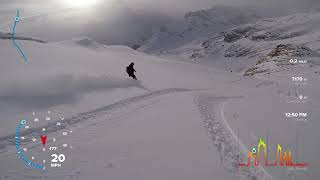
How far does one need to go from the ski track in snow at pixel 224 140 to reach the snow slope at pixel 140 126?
26 mm

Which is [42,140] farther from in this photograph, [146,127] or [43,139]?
[146,127]

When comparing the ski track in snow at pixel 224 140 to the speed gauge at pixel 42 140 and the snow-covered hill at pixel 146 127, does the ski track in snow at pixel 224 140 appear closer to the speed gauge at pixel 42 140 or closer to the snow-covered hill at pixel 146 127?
the snow-covered hill at pixel 146 127

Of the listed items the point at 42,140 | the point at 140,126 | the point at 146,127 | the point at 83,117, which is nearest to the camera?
the point at 42,140

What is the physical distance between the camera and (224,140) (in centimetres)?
1006

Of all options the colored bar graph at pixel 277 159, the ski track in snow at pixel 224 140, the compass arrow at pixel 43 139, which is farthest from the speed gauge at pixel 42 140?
the colored bar graph at pixel 277 159

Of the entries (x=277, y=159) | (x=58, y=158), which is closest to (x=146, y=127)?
(x=58, y=158)

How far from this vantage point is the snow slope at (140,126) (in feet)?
25.1

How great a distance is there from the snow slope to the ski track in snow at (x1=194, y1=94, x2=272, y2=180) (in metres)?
0.03

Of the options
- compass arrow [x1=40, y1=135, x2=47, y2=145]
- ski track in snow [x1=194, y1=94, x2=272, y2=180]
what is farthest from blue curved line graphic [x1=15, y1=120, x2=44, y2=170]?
ski track in snow [x1=194, y1=94, x2=272, y2=180]

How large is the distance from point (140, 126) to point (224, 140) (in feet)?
10.5

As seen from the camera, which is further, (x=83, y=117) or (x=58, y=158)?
(x=83, y=117)

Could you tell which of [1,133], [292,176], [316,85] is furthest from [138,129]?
Answer: [316,85]

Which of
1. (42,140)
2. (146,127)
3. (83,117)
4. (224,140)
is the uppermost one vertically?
(83,117)

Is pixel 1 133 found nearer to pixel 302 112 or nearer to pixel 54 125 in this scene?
pixel 54 125
